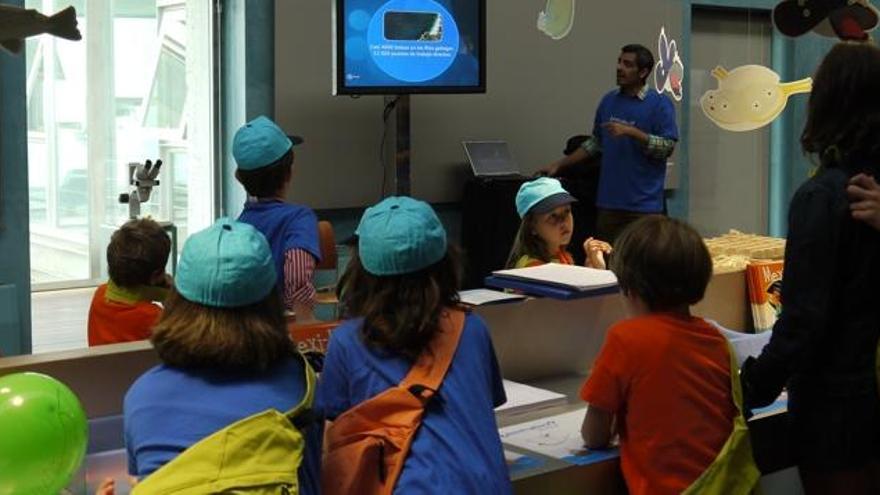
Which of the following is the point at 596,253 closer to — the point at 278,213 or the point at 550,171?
the point at 278,213

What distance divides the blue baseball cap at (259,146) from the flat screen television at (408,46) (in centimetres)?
209

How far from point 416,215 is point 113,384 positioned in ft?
2.41

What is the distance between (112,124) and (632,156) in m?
2.88

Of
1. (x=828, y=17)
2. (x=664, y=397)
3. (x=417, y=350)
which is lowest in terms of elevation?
(x=664, y=397)

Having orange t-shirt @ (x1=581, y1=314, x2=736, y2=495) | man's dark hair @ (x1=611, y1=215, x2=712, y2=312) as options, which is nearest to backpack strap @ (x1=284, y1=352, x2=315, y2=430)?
orange t-shirt @ (x1=581, y1=314, x2=736, y2=495)

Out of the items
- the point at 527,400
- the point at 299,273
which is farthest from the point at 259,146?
the point at 527,400

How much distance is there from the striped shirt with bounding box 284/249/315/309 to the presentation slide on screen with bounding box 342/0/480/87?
2340 millimetres

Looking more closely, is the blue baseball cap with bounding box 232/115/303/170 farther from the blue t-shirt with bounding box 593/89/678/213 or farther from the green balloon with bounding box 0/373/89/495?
the blue t-shirt with bounding box 593/89/678/213

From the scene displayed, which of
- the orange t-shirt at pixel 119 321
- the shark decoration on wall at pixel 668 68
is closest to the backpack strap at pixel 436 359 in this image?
the orange t-shirt at pixel 119 321

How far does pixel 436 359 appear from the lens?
2.05 m

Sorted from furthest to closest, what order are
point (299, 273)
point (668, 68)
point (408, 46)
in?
point (668, 68) → point (408, 46) → point (299, 273)

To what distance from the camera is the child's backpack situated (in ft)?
5.54

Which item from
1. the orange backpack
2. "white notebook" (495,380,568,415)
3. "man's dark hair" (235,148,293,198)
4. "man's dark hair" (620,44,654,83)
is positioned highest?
"man's dark hair" (620,44,654,83)

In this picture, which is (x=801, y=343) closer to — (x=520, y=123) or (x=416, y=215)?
(x=416, y=215)
